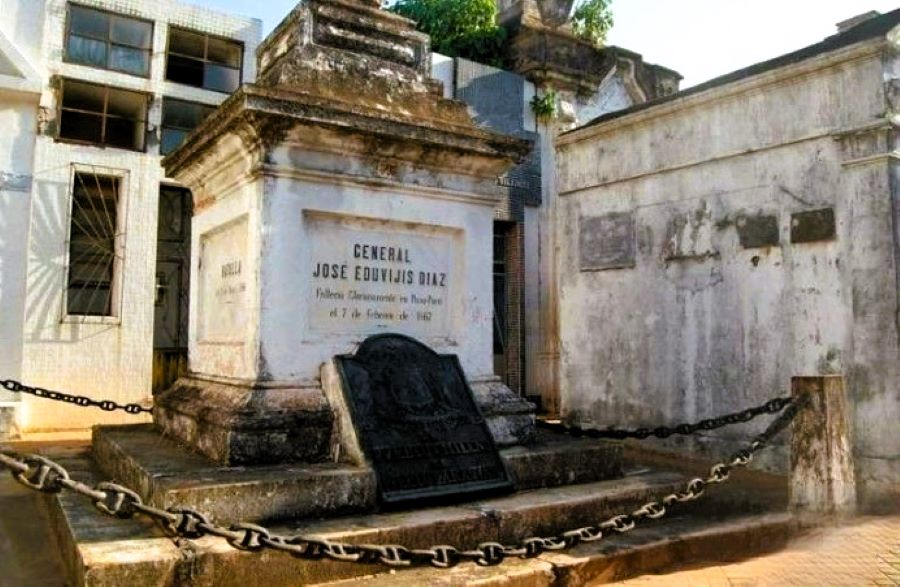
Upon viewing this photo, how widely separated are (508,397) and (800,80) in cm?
461

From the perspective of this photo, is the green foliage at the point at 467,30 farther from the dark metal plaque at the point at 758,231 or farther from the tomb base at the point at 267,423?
the tomb base at the point at 267,423

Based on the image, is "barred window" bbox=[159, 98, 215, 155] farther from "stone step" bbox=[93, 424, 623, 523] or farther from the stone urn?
"stone step" bbox=[93, 424, 623, 523]

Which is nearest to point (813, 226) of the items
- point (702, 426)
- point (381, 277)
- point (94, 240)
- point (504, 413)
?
point (702, 426)

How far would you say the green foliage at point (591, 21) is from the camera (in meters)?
16.8

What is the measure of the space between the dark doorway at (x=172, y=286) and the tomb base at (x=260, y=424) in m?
9.46

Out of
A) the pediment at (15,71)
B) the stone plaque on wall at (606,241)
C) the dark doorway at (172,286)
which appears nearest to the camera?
the stone plaque on wall at (606,241)

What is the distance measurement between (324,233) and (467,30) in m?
12.8

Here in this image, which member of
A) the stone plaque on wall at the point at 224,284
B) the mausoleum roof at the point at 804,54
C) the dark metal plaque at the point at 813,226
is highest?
the mausoleum roof at the point at 804,54

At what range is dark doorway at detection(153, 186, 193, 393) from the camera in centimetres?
1351

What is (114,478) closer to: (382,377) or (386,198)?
(382,377)

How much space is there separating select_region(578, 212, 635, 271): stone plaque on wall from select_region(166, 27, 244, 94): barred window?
822cm

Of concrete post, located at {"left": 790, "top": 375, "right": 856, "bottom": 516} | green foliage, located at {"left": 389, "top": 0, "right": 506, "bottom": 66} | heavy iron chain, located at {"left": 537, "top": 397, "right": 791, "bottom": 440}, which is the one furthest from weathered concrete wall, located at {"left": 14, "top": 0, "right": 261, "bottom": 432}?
concrete post, located at {"left": 790, "top": 375, "right": 856, "bottom": 516}

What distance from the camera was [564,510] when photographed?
13.5ft

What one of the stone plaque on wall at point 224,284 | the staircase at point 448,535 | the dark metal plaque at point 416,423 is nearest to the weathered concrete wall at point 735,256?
the staircase at point 448,535
